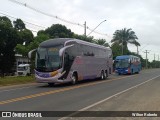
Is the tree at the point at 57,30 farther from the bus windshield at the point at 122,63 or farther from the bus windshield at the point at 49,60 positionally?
the bus windshield at the point at 49,60

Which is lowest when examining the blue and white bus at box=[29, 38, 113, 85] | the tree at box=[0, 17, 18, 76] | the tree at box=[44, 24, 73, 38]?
the blue and white bus at box=[29, 38, 113, 85]

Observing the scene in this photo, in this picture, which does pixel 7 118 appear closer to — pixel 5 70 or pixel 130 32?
pixel 5 70

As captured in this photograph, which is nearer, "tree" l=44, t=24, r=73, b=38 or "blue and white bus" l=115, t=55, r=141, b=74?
"blue and white bus" l=115, t=55, r=141, b=74

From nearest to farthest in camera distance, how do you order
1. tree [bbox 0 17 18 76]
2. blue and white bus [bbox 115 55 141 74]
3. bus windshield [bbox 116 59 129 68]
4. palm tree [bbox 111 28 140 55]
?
blue and white bus [bbox 115 55 141 74], bus windshield [bbox 116 59 129 68], tree [bbox 0 17 18 76], palm tree [bbox 111 28 140 55]

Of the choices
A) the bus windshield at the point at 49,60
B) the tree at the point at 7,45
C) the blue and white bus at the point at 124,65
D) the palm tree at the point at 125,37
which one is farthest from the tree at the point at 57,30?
the bus windshield at the point at 49,60

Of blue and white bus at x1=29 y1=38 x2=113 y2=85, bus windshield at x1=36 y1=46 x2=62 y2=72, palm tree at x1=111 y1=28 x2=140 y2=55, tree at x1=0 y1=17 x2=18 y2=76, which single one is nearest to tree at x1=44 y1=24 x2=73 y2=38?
tree at x1=0 y1=17 x2=18 y2=76

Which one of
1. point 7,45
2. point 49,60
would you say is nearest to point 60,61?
point 49,60

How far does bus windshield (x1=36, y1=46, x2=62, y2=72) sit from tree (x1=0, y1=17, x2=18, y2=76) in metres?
35.2

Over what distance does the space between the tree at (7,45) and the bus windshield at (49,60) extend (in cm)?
3522

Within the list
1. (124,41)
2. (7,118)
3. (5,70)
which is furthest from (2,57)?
(7,118)

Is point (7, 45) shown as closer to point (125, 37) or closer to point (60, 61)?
point (60, 61)

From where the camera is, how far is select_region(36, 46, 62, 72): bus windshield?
26.3 metres

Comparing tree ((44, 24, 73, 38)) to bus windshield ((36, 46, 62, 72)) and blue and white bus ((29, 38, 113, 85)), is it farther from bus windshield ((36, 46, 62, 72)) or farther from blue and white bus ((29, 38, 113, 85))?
bus windshield ((36, 46, 62, 72))

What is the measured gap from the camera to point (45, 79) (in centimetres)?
2623
